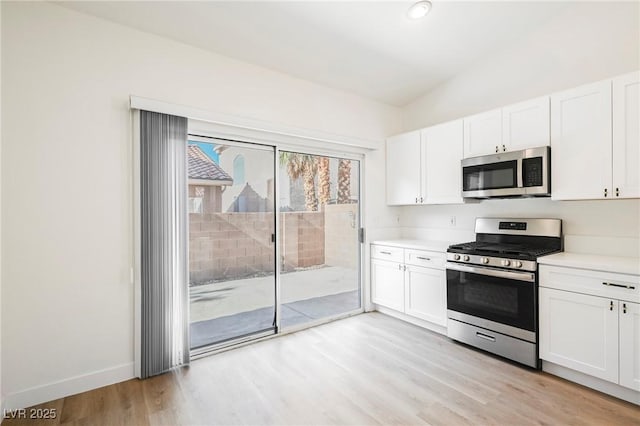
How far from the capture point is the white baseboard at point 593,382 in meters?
2.18

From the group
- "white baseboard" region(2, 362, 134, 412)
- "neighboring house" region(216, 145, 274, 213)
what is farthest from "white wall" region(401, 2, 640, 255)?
"white baseboard" region(2, 362, 134, 412)

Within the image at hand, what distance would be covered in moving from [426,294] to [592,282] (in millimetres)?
1468

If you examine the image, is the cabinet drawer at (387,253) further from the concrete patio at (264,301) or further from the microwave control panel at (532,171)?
the microwave control panel at (532,171)

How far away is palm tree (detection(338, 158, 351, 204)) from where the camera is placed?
160 inches

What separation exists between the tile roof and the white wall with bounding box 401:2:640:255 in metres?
2.74

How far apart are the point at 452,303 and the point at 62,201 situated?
11.4ft

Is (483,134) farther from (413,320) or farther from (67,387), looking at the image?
(67,387)

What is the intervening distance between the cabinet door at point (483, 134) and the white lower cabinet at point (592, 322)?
50.6 inches

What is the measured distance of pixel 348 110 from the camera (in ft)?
12.9

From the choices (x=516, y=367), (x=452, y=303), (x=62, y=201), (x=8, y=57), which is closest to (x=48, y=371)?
(x=62, y=201)

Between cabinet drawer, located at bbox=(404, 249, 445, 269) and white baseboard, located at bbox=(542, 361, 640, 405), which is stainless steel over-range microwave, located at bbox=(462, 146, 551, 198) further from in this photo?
white baseboard, located at bbox=(542, 361, 640, 405)

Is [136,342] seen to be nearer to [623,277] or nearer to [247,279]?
[247,279]

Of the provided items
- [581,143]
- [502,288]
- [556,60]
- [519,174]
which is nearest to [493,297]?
[502,288]

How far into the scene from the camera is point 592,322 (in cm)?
231
